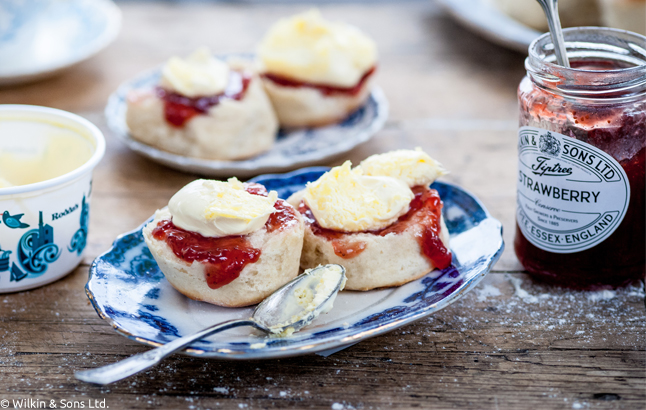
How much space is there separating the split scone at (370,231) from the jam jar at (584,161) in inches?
9.9

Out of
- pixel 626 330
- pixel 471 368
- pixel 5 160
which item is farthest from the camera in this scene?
pixel 5 160

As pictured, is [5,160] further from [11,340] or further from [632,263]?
[632,263]

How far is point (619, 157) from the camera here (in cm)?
139

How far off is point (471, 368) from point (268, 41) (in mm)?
1656

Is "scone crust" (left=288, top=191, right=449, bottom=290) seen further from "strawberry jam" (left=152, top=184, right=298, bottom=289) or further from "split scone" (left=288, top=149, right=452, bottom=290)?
"strawberry jam" (left=152, top=184, right=298, bottom=289)

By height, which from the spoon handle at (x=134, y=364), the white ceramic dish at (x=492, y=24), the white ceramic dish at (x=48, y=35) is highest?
the white ceramic dish at (x=492, y=24)

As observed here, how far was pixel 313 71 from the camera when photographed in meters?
2.43

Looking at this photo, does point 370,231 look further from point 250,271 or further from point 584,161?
point 584,161

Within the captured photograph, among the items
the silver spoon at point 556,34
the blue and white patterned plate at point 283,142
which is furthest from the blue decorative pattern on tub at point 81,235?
the silver spoon at point 556,34

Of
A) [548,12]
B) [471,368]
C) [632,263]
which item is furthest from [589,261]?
[548,12]

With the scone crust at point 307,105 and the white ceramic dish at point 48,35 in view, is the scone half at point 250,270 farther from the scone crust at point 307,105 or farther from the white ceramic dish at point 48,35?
the white ceramic dish at point 48,35

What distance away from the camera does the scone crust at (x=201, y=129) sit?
2217mm

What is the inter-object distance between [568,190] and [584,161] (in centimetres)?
8

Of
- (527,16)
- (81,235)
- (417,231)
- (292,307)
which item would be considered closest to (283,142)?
(81,235)
